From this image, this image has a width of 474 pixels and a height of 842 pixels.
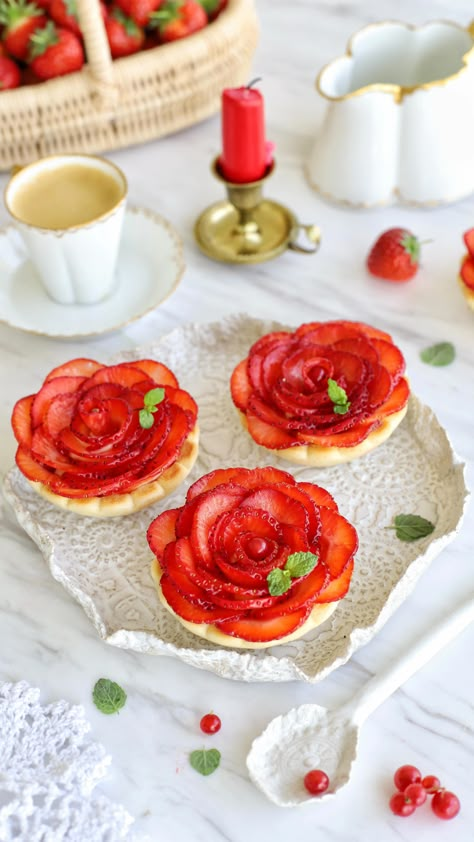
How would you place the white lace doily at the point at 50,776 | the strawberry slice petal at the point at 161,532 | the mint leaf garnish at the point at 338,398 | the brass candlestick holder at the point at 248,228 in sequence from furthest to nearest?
1. the brass candlestick holder at the point at 248,228
2. the mint leaf garnish at the point at 338,398
3. the strawberry slice petal at the point at 161,532
4. the white lace doily at the point at 50,776

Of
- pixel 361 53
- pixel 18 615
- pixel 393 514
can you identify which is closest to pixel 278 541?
pixel 393 514

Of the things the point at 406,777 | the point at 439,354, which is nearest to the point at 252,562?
the point at 406,777

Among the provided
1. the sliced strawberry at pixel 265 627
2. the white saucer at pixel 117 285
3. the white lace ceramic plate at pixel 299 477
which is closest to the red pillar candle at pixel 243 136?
the white saucer at pixel 117 285

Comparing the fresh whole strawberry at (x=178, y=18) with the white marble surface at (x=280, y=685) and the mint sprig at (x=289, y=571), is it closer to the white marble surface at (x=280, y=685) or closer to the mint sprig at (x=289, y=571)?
the white marble surface at (x=280, y=685)

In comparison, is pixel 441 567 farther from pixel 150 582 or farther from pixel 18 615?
pixel 18 615

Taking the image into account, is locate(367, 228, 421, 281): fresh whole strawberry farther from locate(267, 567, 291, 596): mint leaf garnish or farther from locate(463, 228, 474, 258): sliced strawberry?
locate(267, 567, 291, 596): mint leaf garnish

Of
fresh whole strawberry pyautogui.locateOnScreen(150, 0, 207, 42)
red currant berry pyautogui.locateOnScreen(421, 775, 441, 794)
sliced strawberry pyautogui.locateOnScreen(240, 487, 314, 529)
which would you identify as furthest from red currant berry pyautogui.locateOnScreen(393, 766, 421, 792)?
fresh whole strawberry pyautogui.locateOnScreen(150, 0, 207, 42)
